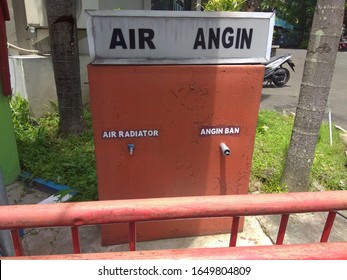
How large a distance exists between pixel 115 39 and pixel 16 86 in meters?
3.65

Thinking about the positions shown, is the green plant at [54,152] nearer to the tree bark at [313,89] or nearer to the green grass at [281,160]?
the green grass at [281,160]

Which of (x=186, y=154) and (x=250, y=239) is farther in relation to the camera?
(x=250, y=239)

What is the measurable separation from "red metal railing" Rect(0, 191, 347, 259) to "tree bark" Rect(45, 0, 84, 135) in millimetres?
2956

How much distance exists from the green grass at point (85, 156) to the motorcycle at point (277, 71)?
11.7 feet

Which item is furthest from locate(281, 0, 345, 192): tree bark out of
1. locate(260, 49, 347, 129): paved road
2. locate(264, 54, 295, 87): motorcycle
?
locate(264, 54, 295, 87): motorcycle

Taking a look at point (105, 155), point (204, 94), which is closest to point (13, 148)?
point (105, 155)

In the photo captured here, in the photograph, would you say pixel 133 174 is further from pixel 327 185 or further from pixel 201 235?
pixel 327 185

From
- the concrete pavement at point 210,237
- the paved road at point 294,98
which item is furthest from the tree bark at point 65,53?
the paved road at point 294,98

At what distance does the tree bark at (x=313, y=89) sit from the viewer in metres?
2.75

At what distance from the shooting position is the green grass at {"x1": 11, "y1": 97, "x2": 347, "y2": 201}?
3.46m

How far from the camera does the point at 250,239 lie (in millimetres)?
2705

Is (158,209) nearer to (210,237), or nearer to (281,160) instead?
(210,237)

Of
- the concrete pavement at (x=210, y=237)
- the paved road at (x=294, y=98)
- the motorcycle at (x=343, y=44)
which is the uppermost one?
the concrete pavement at (x=210, y=237)

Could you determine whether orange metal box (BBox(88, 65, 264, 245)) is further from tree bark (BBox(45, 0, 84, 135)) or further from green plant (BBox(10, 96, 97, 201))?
tree bark (BBox(45, 0, 84, 135))
